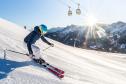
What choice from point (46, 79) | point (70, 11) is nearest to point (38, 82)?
point (46, 79)

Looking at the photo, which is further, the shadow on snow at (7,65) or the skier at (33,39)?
the skier at (33,39)

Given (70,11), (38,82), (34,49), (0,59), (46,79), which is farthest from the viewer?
(70,11)

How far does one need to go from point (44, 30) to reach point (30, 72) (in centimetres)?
298

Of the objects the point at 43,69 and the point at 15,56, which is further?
the point at 15,56

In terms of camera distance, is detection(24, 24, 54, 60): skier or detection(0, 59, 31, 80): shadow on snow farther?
detection(24, 24, 54, 60): skier

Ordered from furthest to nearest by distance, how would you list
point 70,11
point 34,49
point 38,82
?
point 70,11
point 34,49
point 38,82

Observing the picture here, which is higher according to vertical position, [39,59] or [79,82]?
[39,59]

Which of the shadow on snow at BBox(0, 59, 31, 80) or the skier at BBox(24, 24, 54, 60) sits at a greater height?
the skier at BBox(24, 24, 54, 60)

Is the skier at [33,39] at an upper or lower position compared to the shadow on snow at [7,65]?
upper

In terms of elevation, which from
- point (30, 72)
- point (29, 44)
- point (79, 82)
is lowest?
point (79, 82)

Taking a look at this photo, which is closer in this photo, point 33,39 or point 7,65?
point 7,65

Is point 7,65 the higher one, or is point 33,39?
point 33,39

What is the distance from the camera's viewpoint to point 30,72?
9.41m

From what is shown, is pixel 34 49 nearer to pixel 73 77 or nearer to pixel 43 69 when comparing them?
pixel 43 69
